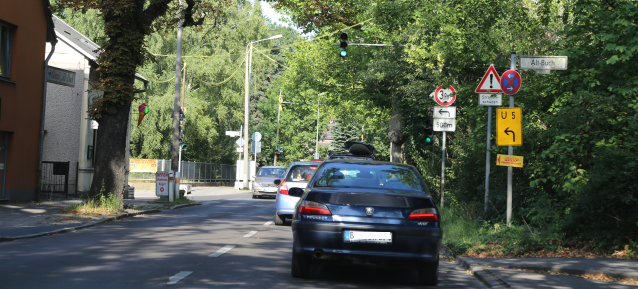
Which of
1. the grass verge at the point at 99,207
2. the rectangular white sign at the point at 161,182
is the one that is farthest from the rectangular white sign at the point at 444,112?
the rectangular white sign at the point at 161,182

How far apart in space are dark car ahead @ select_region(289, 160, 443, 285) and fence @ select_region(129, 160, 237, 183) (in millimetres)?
38055

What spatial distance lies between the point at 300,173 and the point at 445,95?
4.39m

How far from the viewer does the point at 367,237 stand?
698 centimetres

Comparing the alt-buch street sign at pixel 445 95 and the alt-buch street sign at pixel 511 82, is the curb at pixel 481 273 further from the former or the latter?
the alt-buch street sign at pixel 445 95

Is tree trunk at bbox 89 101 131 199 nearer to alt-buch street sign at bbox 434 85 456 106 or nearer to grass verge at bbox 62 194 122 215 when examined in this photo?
grass verge at bbox 62 194 122 215

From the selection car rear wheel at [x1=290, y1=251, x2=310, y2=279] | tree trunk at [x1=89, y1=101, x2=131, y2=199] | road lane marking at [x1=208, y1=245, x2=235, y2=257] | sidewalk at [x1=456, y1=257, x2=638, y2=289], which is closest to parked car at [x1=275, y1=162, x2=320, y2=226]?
road lane marking at [x1=208, y1=245, x2=235, y2=257]

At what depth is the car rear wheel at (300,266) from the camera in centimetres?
743

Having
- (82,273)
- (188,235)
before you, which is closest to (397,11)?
(188,235)

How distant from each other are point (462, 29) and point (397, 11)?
154 inches

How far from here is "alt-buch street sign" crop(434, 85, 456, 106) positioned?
54.4 ft

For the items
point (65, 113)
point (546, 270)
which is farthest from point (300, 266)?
point (65, 113)

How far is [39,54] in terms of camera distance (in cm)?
2158

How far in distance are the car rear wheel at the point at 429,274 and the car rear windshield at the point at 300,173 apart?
26.3 feet

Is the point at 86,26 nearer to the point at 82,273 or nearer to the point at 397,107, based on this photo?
the point at 397,107
